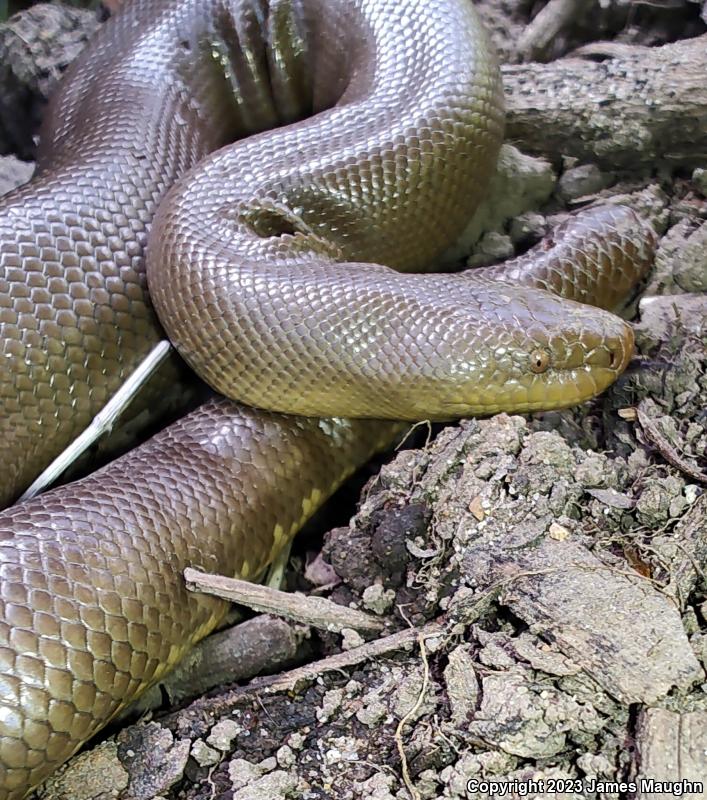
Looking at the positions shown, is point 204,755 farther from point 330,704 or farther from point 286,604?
point 286,604

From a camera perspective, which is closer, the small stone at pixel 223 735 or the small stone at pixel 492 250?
the small stone at pixel 223 735

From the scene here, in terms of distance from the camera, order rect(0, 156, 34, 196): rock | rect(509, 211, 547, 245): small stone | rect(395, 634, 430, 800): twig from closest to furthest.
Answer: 1. rect(395, 634, 430, 800): twig
2. rect(509, 211, 547, 245): small stone
3. rect(0, 156, 34, 196): rock

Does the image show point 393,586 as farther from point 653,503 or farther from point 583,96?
point 583,96

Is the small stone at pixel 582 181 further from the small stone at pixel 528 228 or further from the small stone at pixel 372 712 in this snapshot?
the small stone at pixel 372 712

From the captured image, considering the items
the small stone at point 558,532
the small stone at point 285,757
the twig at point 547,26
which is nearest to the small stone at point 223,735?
the small stone at point 285,757

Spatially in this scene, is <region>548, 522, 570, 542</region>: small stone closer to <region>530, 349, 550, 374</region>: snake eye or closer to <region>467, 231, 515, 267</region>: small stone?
<region>530, 349, 550, 374</region>: snake eye

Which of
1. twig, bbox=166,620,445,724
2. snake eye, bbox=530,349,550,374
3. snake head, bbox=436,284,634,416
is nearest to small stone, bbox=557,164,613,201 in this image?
snake head, bbox=436,284,634,416
